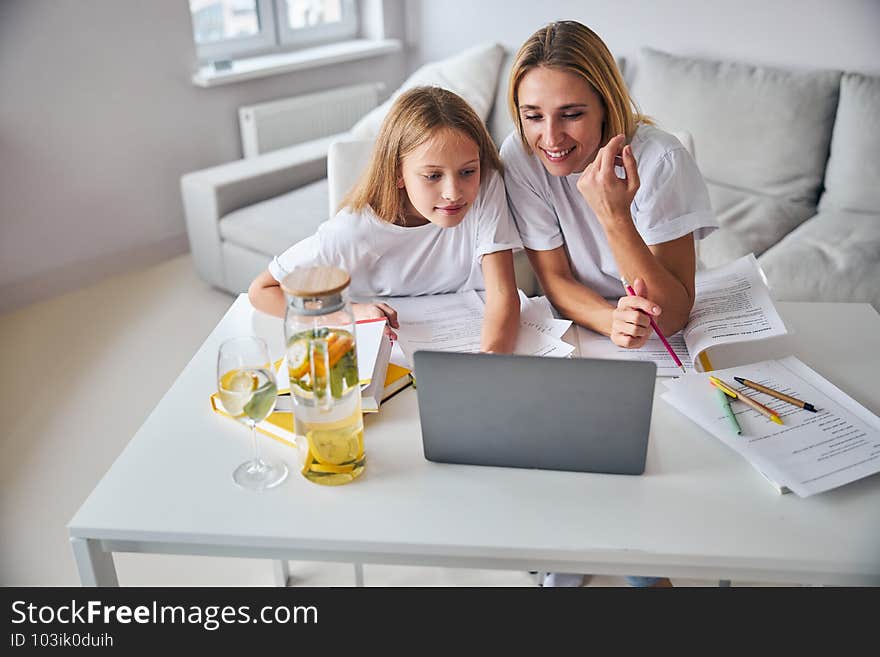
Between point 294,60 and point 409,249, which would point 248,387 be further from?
point 294,60

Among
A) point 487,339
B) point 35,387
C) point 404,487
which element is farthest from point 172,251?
point 404,487

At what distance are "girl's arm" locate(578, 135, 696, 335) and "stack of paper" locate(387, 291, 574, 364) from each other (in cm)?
15

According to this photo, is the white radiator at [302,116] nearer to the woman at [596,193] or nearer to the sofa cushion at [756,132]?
the sofa cushion at [756,132]

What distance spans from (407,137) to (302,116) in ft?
7.49

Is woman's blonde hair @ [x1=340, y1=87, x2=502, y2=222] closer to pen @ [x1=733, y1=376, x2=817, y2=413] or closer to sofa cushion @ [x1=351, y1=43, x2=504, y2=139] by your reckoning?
pen @ [x1=733, y1=376, x2=817, y2=413]

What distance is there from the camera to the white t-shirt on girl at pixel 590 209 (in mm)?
1438

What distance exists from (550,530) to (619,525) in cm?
8

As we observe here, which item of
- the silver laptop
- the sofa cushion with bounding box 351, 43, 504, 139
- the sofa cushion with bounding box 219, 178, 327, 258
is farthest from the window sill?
the silver laptop

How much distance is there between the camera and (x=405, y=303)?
1.47 metres

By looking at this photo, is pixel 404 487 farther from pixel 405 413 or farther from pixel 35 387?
pixel 35 387

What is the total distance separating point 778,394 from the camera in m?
1.14

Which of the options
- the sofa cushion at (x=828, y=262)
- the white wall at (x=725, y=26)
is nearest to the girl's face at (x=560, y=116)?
the sofa cushion at (x=828, y=262)

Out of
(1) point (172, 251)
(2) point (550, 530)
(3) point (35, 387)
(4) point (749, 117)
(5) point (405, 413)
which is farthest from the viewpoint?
(1) point (172, 251)
